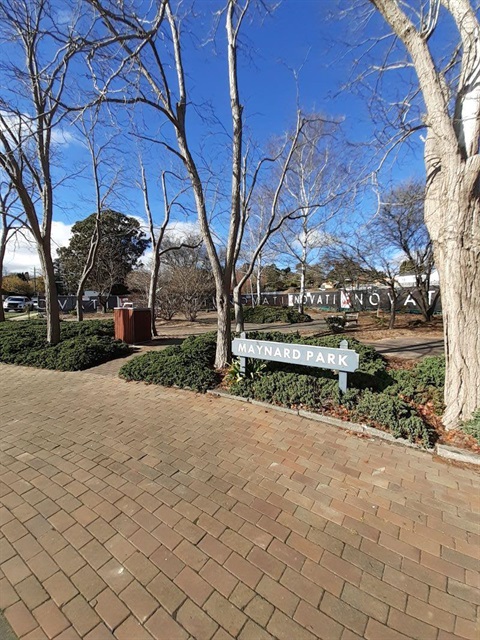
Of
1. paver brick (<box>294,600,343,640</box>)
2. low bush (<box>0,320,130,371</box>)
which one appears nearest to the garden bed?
low bush (<box>0,320,130,371</box>)

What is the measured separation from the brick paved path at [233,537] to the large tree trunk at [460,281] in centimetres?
96

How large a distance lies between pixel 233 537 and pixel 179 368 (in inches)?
143

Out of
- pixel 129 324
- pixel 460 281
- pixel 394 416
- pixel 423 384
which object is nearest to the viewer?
pixel 460 281

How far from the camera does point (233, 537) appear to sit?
6.63 feet

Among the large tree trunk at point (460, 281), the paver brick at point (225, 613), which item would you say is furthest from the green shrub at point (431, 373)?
the paver brick at point (225, 613)

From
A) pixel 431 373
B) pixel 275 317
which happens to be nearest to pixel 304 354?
pixel 431 373

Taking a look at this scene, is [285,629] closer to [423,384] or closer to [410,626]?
[410,626]

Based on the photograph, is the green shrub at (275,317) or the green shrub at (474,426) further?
the green shrub at (275,317)

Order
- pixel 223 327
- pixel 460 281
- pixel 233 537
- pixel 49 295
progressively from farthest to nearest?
pixel 49 295 < pixel 223 327 < pixel 460 281 < pixel 233 537

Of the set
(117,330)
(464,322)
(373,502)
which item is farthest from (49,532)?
(117,330)

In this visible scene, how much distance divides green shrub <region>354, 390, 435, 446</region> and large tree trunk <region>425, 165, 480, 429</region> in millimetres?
420

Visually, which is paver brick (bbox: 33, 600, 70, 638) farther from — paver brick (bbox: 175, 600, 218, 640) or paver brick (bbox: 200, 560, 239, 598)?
paver brick (bbox: 200, 560, 239, 598)

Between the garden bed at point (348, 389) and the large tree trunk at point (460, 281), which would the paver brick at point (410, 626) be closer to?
the garden bed at point (348, 389)

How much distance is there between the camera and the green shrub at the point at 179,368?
17.0 ft
